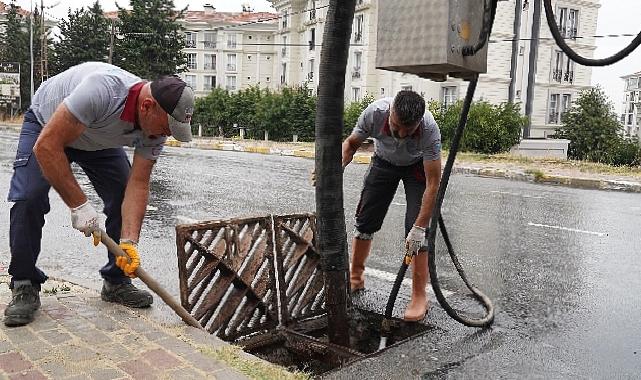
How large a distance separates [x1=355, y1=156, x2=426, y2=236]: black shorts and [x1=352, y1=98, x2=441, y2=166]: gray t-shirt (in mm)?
81

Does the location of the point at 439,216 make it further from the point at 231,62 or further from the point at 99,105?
the point at 231,62

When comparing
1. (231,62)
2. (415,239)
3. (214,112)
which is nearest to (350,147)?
(415,239)

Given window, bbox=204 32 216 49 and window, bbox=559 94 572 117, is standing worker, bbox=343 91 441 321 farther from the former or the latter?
window, bbox=204 32 216 49

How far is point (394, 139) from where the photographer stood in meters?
4.23

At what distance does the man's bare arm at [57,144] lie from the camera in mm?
2996

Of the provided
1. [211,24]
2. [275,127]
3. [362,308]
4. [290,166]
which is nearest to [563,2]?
[275,127]

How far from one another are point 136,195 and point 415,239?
5.84 ft

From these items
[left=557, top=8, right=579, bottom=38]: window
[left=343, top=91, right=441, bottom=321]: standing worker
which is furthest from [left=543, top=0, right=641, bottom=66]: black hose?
[left=557, top=8, right=579, bottom=38]: window

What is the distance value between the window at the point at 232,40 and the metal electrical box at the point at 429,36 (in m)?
64.0

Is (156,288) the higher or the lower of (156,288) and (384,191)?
the lower

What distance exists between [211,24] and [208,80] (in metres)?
5.98

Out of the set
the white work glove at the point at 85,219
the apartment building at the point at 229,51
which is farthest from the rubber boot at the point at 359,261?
the apartment building at the point at 229,51

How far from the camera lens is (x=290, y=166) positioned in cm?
1642

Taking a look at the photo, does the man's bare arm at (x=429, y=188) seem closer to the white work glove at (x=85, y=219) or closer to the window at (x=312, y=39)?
the white work glove at (x=85, y=219)
